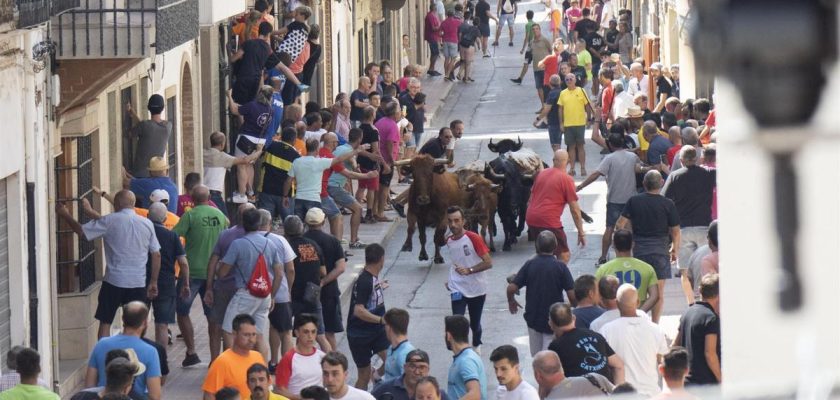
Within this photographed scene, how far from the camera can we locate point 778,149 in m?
1.17

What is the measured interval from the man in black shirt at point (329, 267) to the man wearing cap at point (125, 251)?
53.1 inches

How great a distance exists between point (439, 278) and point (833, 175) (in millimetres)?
16717

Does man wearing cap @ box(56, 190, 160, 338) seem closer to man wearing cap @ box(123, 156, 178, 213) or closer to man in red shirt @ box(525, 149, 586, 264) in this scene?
man wearing cap @ box(123, 156, 178, 213)

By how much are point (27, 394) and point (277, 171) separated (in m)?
9.47

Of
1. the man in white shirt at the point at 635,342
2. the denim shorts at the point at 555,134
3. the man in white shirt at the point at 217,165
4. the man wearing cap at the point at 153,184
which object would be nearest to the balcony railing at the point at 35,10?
A: the man wearing cap at the point at 153,184

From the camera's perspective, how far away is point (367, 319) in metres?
12.0

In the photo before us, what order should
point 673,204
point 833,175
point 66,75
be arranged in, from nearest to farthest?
point 833,175
point 66,75
point 673,204

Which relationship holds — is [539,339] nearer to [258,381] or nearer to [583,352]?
[583,352]

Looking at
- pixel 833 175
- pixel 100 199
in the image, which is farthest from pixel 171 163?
pixel 833 175

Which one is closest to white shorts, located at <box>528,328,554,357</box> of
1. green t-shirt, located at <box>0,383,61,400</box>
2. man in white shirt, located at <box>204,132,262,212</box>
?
green t-shirt, located at <box>0,383,61,400</box>

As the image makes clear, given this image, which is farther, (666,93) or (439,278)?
(666,93)

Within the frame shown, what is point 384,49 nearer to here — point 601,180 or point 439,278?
point 601,180

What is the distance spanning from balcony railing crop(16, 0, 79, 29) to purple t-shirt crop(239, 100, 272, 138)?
23.1 ft

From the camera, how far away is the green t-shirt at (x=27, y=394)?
8391mm
